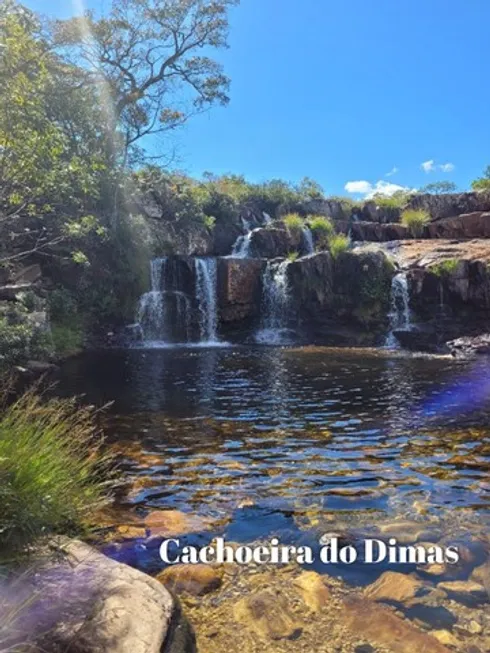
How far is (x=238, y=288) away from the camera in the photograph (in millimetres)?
19984

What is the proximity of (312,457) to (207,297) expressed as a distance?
48.5ft

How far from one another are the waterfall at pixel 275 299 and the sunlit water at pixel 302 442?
808cm

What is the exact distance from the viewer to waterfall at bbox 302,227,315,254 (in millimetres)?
23203

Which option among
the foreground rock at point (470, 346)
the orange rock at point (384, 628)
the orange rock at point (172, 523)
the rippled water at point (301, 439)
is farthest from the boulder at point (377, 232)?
the orange rock at point (384, 628)

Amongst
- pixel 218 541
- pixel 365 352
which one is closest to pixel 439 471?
pixel 218 541

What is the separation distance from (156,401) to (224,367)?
415 centimetres

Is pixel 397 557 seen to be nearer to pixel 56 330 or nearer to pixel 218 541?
pixel 218 541

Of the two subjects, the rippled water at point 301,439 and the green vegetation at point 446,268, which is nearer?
the rippled water at point 301,439

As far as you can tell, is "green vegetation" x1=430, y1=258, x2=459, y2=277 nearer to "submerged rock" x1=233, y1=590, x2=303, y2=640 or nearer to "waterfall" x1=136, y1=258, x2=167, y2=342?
"waterfall" x1=136, y1=258, x2=167, y2=342

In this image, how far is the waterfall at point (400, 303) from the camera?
62.7 ft

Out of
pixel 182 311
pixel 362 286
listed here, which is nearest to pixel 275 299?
pixel 362 286

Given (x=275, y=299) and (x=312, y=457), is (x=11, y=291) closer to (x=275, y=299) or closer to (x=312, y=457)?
(x=275, y=299)

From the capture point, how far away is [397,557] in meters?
3.49

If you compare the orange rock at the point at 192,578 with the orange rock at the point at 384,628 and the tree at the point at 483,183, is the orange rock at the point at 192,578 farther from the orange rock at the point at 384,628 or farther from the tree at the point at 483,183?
the tree at the point at 483,183
